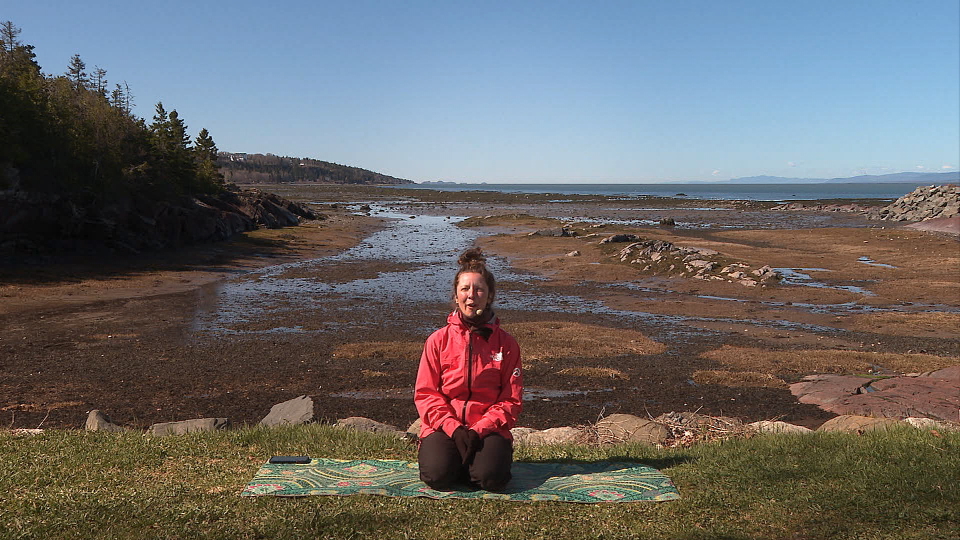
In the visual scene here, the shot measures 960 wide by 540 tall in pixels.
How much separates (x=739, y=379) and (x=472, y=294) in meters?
9.14

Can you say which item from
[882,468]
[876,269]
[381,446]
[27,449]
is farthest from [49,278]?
[876,269]

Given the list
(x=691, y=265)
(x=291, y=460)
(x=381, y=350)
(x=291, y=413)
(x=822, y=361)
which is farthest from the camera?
(x=691, y=265)

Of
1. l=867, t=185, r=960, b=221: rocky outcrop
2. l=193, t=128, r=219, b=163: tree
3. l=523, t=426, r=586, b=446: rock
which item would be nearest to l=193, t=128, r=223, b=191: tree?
l=193, t=128, r=219, b=163: tree

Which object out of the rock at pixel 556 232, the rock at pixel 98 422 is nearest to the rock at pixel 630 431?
the rock at pixel 98 422

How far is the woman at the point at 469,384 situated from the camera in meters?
5.41

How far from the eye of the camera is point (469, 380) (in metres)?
5.51

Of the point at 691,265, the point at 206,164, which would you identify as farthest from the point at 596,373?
the point at 206,164

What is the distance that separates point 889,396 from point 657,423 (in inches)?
175

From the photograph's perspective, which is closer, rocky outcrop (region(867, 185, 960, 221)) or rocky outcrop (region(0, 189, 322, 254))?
rocky outcrop (region(0, 189, 322, 254))

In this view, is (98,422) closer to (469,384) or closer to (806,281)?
(469,384)

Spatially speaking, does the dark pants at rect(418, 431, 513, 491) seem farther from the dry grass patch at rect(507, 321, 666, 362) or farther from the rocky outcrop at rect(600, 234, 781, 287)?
the rocky outcrop at rect(600, 234, 781, 287)

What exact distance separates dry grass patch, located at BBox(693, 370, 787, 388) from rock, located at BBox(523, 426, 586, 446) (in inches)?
198

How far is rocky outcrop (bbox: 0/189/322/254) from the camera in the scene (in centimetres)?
3009

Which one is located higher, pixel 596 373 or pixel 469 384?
pixel 469 384
